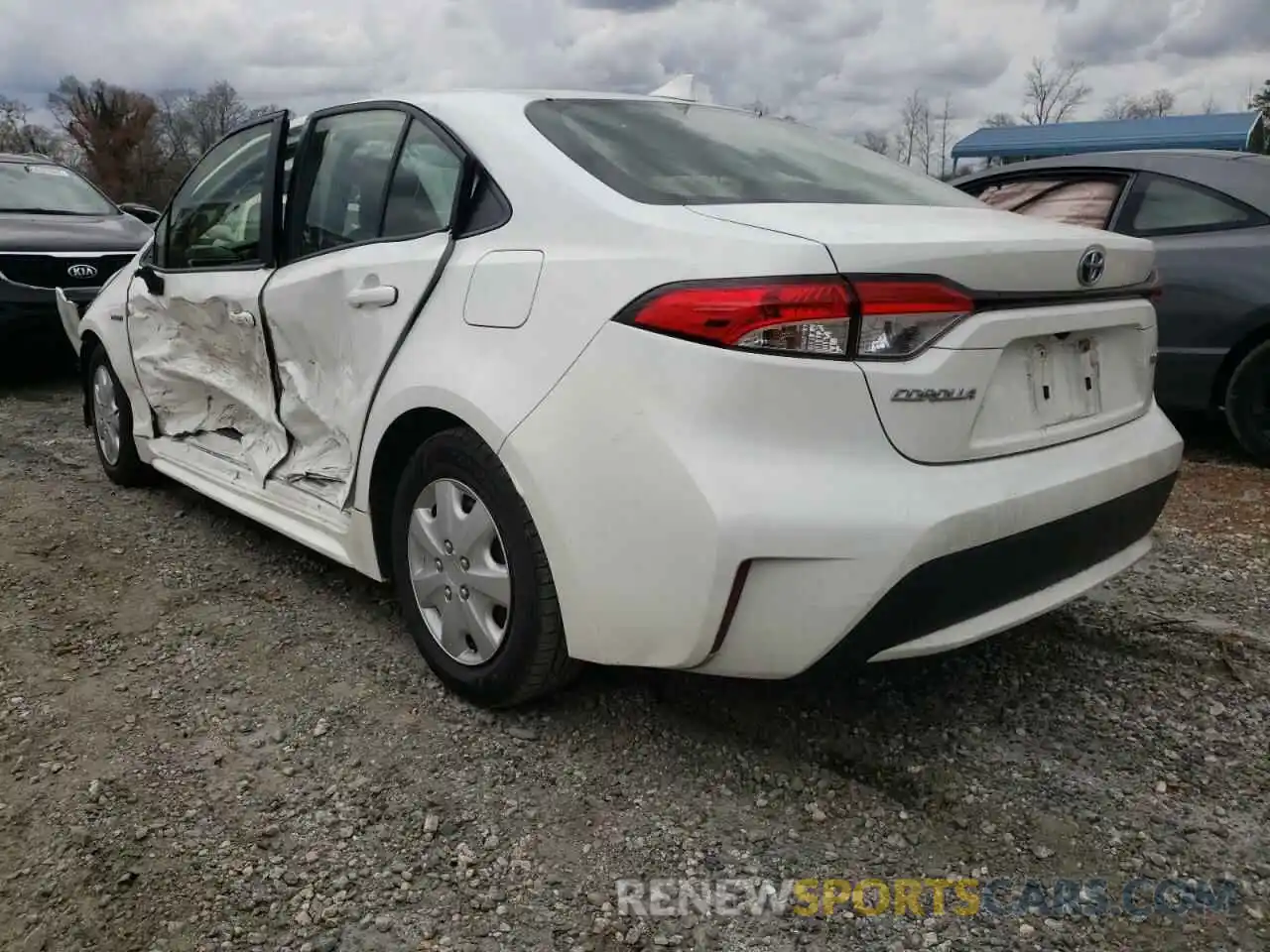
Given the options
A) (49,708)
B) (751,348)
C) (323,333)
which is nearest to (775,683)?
(751,348)

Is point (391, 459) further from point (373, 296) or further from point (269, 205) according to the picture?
point (269, 205)

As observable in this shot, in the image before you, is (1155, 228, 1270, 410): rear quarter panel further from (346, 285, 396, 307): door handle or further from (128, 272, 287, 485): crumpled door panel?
(128, 272, 287, 485): crumpled door panel

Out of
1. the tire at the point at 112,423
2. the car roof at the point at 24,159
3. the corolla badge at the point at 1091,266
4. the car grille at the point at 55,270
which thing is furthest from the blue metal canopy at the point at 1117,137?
the corolla badge at the point at 1091,266

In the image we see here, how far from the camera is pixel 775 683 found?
8.90 feet

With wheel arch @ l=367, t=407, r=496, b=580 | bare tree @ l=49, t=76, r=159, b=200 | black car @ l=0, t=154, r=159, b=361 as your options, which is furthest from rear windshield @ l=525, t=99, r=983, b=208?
bare tree @ l=49, t=76, r=159, b=200

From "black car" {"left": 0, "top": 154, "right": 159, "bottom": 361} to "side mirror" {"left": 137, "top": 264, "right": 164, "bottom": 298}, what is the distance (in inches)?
136

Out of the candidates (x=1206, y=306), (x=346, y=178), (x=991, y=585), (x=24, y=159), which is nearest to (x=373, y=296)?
(x=346, y=178)

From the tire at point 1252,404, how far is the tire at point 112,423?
15.4 ft

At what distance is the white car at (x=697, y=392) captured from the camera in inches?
76.2

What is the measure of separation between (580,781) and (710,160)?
58.5 inches

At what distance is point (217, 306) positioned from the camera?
351 cm

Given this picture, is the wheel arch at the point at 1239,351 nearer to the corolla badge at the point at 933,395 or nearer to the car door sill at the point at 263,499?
the corolla badge at the point at 933,395

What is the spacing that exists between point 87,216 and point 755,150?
702cm

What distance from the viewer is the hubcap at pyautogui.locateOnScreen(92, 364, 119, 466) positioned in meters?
4.54
